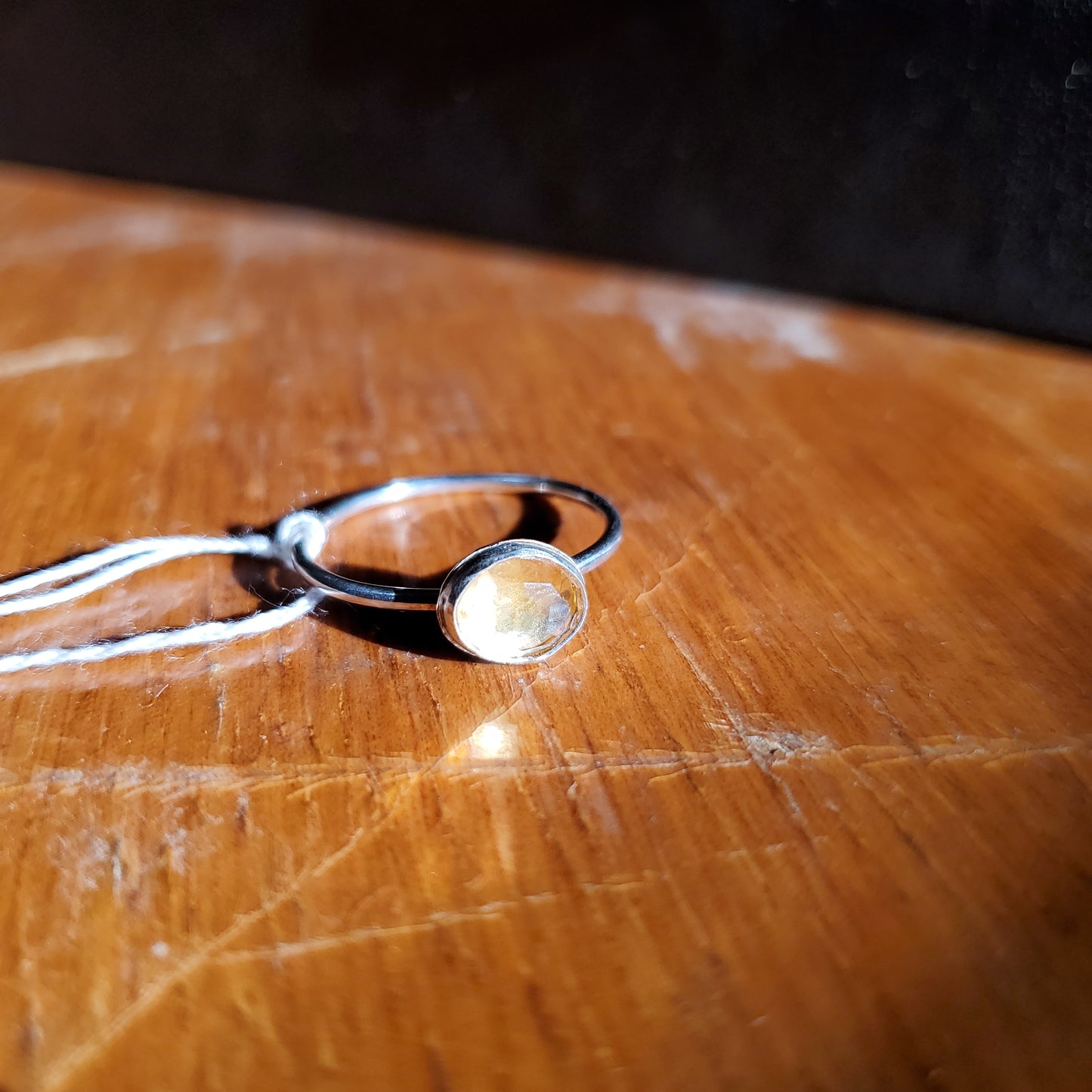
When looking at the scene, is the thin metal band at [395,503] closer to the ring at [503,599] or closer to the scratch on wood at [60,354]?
the ring at [503,599]

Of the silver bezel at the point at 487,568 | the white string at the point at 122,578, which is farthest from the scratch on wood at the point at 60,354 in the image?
the silver bezel at the point at 487,568

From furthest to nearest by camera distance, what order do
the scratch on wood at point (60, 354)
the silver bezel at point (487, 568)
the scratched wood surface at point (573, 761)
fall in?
the scratch on wood at point (60, 354), the silver bezel at point (487, 568), the scratched wood surface at point (573, 761)

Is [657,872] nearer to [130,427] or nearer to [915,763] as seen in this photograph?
[915,763]

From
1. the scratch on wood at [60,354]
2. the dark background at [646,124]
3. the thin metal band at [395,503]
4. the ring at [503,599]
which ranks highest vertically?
the dark background at [646,124]

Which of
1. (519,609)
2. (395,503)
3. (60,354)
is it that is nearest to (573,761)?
(519,609)

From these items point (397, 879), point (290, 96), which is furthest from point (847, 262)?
point (397, 879)

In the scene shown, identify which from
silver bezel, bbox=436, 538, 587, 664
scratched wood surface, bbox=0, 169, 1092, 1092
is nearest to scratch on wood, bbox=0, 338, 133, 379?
scratched wood surface, bbox=0, 169, 1092, 1092

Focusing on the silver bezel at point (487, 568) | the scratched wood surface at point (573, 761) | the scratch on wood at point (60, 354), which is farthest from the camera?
the scratch on wood at point (60, 354)
